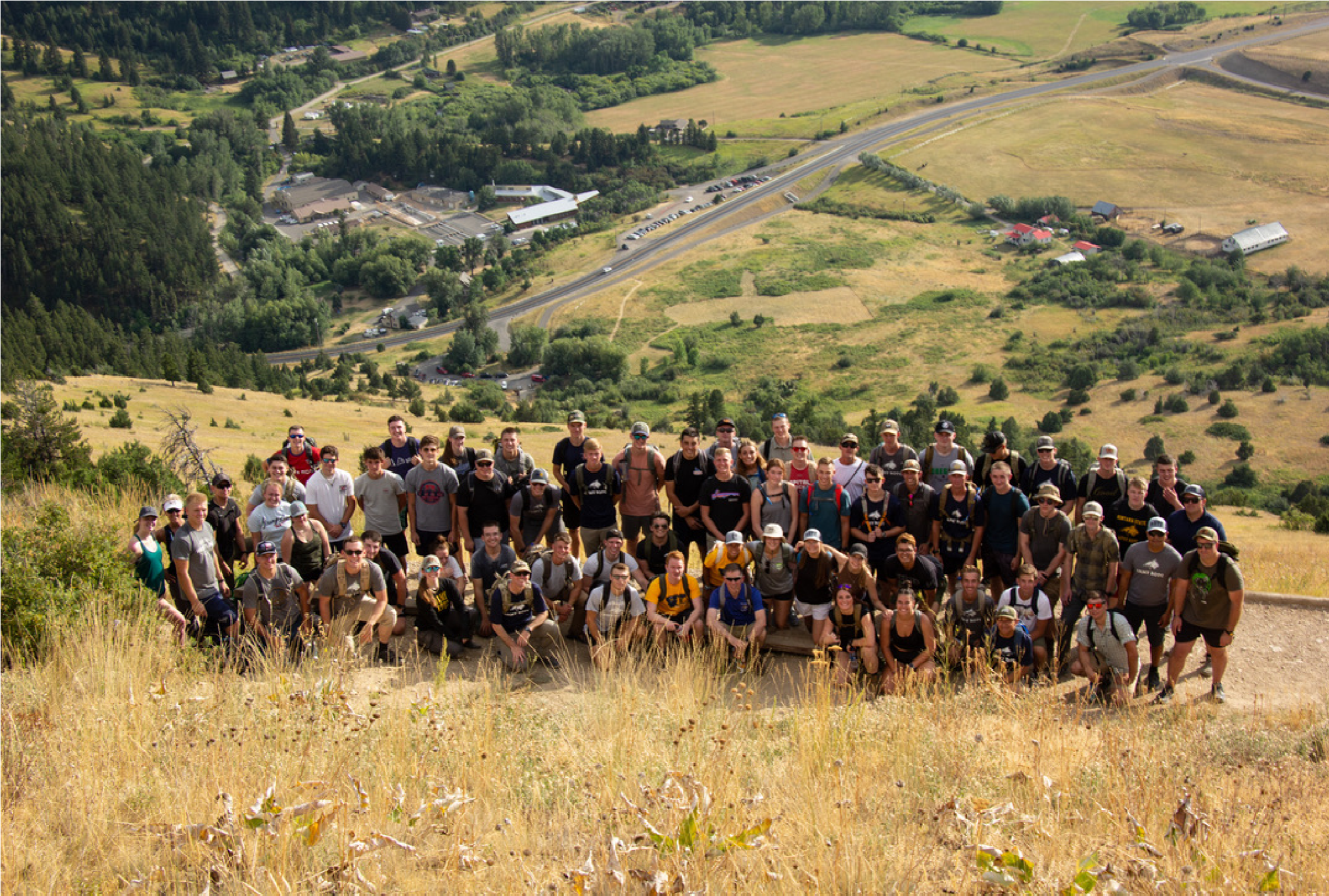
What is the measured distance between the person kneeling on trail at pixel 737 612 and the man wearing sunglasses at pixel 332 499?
13.9 feet

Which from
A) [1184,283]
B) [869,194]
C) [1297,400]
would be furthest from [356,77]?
[1297,400]

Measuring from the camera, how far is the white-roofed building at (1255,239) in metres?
80.8

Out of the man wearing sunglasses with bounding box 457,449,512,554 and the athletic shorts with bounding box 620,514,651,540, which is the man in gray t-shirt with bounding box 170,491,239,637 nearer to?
the man wearing sunglasses with bounding box 457,449,512,554

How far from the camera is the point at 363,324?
291 feet

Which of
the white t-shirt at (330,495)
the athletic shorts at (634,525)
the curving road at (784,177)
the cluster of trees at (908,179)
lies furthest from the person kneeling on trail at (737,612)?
the cluster of trees at (908,179)

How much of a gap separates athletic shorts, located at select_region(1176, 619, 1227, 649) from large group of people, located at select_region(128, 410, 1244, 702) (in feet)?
0.06

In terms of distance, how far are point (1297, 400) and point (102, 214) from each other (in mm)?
101264

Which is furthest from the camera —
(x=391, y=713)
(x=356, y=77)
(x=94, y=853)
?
(x=356, y=77)

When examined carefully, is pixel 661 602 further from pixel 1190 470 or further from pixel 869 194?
pixel 869 194

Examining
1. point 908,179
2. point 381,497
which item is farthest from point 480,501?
point 908,179

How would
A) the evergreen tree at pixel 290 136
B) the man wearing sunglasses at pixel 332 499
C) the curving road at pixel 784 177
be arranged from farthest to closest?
1. the evergreen tree at pixel 290 136
2. the curving road at pixel 784 177
3. the man wearing sunglasses at pixel 332 499

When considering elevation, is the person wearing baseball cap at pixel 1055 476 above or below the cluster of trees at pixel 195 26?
below

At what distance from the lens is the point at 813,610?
965cm

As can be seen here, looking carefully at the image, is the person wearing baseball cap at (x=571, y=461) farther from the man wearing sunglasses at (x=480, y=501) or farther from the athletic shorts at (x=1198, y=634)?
the athletic shorts at (x=1198, y=634)
